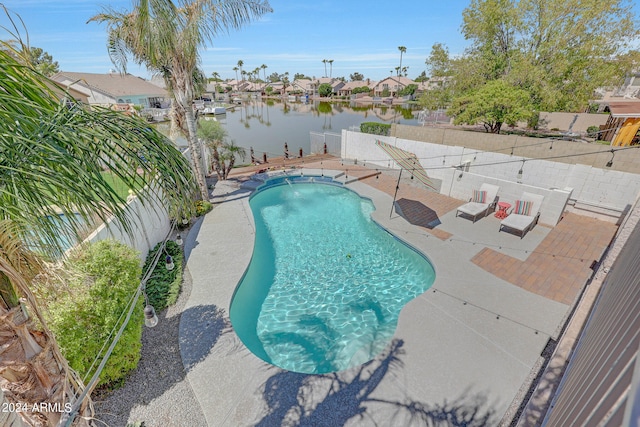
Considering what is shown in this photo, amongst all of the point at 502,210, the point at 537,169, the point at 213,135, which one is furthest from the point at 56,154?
the point at 213,135

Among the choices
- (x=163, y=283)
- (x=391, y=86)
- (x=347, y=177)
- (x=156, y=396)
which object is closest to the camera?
(x=156, y=396)

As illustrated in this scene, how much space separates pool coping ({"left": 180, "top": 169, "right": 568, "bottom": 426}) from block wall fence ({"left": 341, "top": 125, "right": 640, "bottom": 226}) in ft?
17.9

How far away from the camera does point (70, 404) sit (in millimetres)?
2250

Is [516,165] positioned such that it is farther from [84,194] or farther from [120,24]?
[120,24]

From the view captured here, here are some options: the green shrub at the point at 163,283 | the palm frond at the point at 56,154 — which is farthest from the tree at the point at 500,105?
the palm frond at the point at 56,154

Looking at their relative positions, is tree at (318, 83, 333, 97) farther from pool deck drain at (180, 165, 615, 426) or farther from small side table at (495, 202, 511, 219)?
pool deck drain at (180, 165, 615, 426)

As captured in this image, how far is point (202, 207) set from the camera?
42.5 ft

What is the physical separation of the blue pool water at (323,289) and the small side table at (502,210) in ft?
15.6

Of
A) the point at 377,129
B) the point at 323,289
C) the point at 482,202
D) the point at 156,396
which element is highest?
the point at 377,129

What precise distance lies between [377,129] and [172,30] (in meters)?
13.7

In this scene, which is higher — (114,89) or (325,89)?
(325,89)

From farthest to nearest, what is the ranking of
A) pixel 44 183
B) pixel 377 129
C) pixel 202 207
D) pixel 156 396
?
pixel 377 129
pixel 202 207
pixel 156 396
pixel 44 183

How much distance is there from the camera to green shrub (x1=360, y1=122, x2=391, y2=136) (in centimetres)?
1947

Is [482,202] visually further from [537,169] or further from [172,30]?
[172,30]
